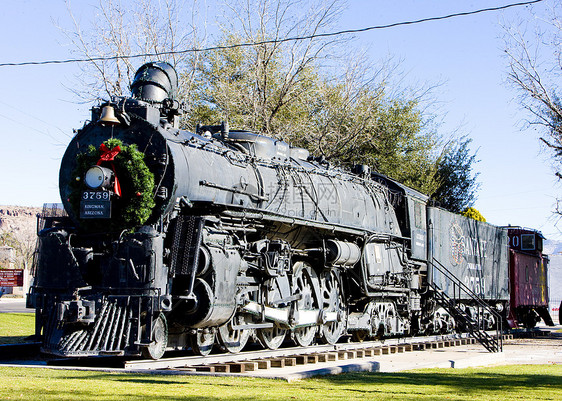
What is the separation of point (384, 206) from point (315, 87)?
12992mm

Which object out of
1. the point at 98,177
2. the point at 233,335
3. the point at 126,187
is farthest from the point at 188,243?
the point at 233,335

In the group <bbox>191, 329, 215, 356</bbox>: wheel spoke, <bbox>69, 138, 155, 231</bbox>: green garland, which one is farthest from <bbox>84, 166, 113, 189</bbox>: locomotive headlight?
<bbox>191, 329, 215, 356</bbox>: wheel spoke

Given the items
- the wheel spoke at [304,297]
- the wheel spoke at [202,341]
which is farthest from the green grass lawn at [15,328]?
the wheel spoke at [304,297]

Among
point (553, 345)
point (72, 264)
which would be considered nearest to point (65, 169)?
point (72, 264)

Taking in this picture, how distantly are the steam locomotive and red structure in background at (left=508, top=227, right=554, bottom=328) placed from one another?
1361cm

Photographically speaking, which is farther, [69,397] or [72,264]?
[72,264]

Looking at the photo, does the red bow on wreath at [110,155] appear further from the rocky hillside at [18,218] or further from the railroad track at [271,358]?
the rocky hillside at [18,218]

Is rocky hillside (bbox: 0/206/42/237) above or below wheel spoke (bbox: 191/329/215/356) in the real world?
above

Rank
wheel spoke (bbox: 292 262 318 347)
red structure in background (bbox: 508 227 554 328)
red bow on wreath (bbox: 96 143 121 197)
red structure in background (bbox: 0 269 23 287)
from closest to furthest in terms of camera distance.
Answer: red bow on wreath (bbox: 96 143 121 197), wheel spoke (bbox: 292 262 318 347), red structure in background (bbox: 508 227 554 328), red structure in background (bbox: 0 269 23 287)

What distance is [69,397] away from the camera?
7809mm

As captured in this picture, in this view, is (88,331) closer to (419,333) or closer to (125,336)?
(125,336)

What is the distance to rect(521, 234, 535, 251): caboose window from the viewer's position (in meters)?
32.2

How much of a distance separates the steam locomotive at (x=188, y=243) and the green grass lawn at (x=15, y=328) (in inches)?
225

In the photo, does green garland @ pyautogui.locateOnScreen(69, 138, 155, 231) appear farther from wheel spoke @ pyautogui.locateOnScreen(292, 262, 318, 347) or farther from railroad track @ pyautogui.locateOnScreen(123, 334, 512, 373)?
wheel spoke @ pyautogui.locateOnScreen(292, 262, 318, 347)
